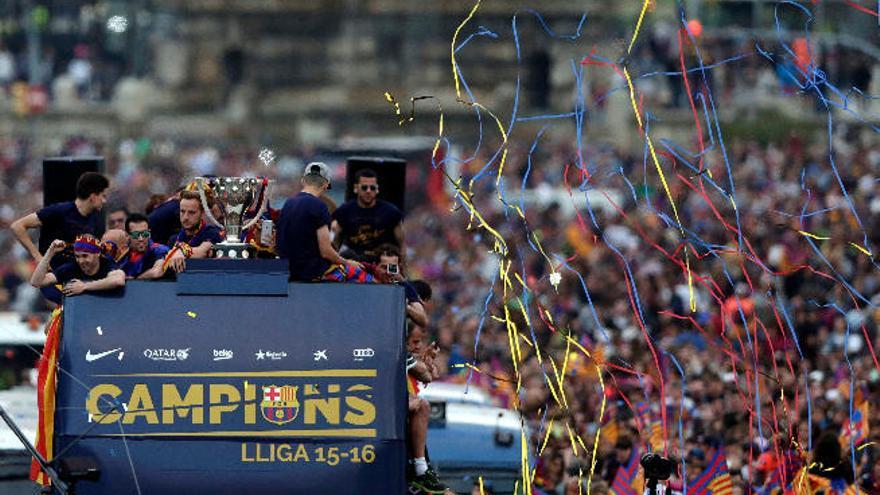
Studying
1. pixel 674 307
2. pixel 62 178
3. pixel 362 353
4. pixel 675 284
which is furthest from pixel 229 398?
pixel 675 284

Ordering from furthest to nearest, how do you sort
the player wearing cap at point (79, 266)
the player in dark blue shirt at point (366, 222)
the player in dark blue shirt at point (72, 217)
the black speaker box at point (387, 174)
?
the black speaker box at point (387, 174)
the player in dark blue shirt at point (366, 222)
the player in dark blue shirt at point (72, 217)
the player wearing cap at point (79, 266)

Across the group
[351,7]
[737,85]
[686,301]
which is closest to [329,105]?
[351,7]

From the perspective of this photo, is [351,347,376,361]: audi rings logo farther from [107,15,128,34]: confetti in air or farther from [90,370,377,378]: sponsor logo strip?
[107,15,128,34]: confetti in air

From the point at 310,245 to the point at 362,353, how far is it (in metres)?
1.10

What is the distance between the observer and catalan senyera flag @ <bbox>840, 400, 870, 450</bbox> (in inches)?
723

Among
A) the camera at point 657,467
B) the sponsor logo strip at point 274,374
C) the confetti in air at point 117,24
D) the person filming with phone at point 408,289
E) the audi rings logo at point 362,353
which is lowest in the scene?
the camera at point 657,467

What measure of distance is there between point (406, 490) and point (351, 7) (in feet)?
175

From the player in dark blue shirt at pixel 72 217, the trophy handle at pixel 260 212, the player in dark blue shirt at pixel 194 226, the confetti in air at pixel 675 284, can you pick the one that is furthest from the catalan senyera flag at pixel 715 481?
the player in dark blue shirt at pixel 72 217

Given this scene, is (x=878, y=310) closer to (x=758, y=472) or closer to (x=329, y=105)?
(x=758, y=472)

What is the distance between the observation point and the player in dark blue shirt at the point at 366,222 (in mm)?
16922

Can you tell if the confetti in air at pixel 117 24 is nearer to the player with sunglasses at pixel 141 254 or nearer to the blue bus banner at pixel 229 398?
the player with sunglasses at pixel 141 254

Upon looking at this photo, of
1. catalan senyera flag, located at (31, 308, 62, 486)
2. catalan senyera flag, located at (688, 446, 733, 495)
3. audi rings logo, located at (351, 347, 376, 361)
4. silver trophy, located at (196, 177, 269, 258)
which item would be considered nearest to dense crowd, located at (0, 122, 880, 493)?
catalan senyera flag, located at (688, 446, 733, 495)

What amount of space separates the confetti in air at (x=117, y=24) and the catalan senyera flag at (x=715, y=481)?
4459 centimetres

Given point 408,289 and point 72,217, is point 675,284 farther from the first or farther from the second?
point 408,289
